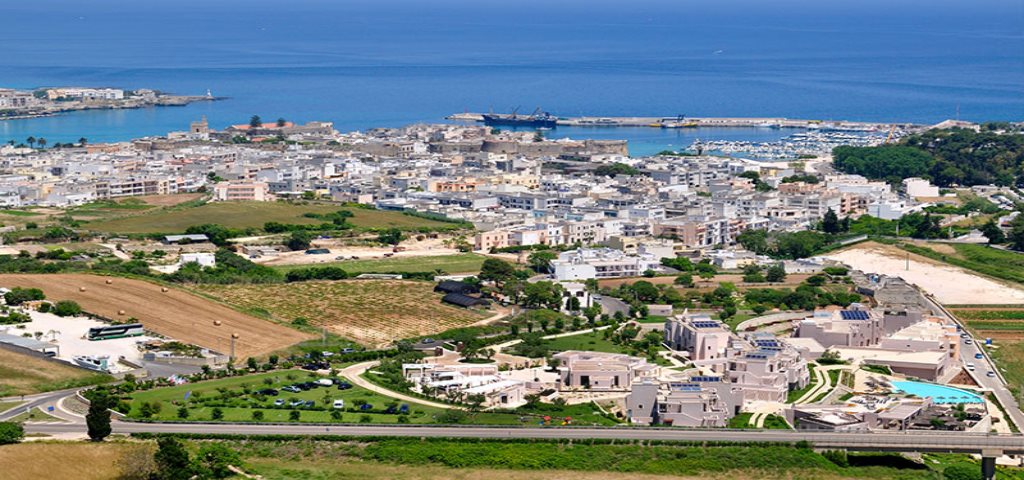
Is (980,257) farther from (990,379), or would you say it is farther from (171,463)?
(171,463)

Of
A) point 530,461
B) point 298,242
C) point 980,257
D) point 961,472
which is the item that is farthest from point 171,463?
point 980,257

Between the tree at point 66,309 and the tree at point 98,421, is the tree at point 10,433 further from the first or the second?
the tree at point 66,309

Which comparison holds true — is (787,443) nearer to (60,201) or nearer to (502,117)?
(60,201)

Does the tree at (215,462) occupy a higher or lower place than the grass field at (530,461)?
higher

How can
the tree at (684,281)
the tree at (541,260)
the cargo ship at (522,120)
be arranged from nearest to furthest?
the tree at (684,281)
the tree at (541,260)
the cargo ship at (522,120)

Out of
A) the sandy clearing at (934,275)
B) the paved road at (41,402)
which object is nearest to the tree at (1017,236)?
the sandy clearing at (934,275)
